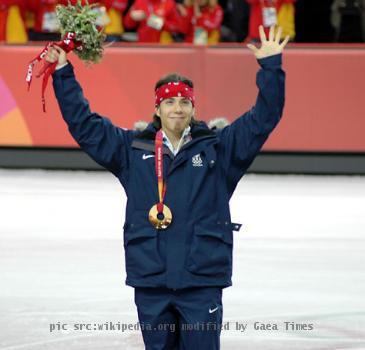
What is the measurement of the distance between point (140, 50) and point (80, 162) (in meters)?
1.63

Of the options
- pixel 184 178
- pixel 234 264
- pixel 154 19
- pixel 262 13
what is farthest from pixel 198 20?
pixel 184 178

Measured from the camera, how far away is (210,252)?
5.98 metres

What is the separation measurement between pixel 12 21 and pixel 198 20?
8.18ft

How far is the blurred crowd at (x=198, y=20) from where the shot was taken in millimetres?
17469

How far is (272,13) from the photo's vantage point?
17.3 m

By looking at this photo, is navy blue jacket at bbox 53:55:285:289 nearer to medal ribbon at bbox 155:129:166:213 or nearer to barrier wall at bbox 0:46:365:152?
medal ribbon at bbox 155:129:166:213

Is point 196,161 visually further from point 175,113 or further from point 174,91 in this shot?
point 174,91

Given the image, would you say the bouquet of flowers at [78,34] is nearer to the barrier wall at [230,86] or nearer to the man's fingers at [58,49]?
the man's fingers at [58,49]

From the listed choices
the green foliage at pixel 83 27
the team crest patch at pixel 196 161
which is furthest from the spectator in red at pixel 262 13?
the team crest patch at pixel 196 161

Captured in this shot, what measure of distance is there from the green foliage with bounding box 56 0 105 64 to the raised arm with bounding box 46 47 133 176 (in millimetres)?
133

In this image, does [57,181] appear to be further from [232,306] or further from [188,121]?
[188,121]

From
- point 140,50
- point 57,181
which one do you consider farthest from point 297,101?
point 57,181

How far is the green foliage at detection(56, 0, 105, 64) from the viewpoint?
620 cm

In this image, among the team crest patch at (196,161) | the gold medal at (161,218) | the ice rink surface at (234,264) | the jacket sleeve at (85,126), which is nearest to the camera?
the gold medal at (161,218)
